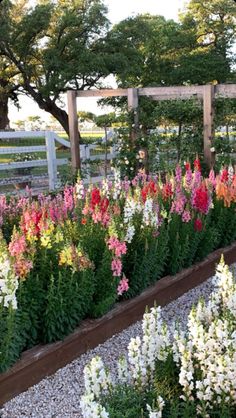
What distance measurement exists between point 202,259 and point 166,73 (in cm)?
3019

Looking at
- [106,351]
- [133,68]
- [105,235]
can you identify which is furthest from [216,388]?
[133,68]

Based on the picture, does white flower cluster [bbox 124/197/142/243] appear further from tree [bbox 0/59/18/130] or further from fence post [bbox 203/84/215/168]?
tree [bbox 0/59/18/130]

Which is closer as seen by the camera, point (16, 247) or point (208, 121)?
point (16, 247)

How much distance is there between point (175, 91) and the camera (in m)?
A: 8.62

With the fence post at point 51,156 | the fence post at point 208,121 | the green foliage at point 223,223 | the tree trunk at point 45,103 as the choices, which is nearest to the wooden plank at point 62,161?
the fence post at point 51,156

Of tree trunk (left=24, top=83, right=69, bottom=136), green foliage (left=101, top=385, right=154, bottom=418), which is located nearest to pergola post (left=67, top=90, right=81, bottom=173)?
green foliage (left=101, top=385, right=154, bottom=418)

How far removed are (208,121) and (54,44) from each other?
20544mm

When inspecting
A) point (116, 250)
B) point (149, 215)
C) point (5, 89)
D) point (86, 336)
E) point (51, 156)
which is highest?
point (5, 89)

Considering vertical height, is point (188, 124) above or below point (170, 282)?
above

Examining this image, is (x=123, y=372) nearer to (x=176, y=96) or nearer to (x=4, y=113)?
(x=176, y=96)

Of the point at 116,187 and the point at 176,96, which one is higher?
the point at 176,96

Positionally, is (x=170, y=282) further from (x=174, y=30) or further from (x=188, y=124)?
(x=174, y=30)

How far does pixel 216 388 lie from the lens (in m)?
2.19

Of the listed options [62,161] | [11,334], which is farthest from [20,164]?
[11,334]
